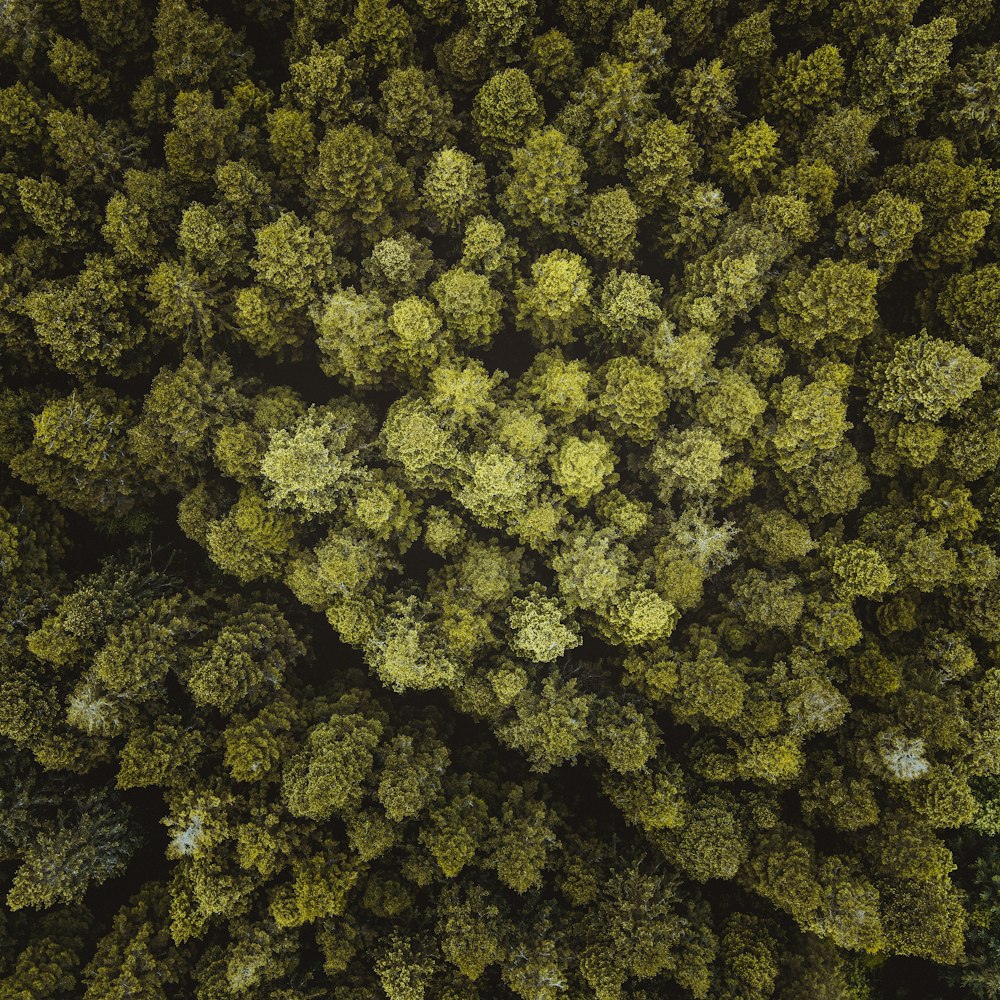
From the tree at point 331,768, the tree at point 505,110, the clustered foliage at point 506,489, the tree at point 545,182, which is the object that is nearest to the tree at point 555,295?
the clustered foliage at point 506,489

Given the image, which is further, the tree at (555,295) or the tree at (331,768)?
the tree at (555,295)

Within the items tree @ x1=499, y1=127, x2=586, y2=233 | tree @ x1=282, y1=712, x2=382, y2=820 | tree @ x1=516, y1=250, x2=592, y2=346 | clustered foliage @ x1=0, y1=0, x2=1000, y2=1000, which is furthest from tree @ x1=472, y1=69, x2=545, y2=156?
tree @ x1=282, y1=712, x2=382, y2=820

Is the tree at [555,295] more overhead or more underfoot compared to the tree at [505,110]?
more underfoot

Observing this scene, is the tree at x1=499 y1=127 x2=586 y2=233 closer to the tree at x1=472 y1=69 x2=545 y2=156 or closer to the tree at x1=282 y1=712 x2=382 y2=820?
the tree at x1=472 y1=69 x2=545 y2=156

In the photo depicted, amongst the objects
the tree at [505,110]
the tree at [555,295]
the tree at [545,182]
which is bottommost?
the tree at [555,295]

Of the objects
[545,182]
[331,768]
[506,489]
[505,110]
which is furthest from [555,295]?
[331,768]

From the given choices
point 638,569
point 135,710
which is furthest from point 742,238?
point 135,710

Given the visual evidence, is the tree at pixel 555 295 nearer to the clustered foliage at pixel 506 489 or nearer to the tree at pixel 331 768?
the clustered foliage at pixel 506 489

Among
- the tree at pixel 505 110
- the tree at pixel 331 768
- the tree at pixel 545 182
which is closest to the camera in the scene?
the tree at pixel 331 768

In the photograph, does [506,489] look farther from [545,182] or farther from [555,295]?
[545,182]
